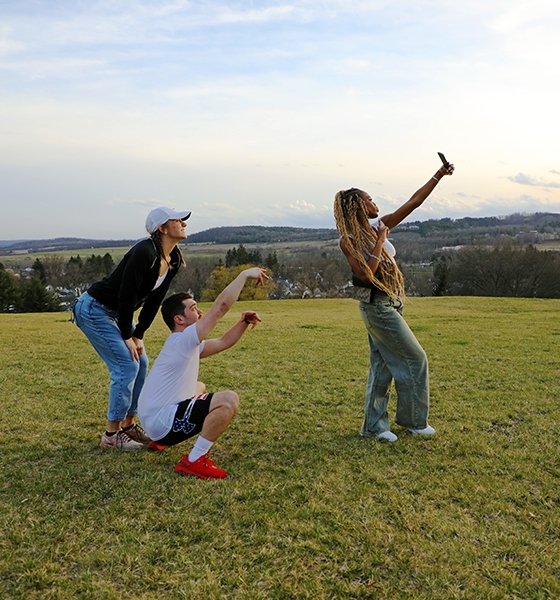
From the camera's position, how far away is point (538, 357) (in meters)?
11.1

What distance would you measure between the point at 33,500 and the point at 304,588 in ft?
7.72

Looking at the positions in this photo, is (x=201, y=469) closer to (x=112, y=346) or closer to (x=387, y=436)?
(x=112, y=346)

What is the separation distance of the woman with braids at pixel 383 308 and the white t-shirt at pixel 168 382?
1.83 meters

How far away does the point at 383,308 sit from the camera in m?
5.57

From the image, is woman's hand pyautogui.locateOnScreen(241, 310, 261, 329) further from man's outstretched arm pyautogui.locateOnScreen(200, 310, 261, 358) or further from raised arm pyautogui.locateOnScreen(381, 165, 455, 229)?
raised arm pyautogui.locateOnScreen(381, 165, 455, 229)

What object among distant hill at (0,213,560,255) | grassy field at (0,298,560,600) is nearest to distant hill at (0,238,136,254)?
distant hill at (0,213,560,255)

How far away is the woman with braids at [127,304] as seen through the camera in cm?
499

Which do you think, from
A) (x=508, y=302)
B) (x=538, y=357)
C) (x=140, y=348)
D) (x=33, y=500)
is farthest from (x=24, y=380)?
(x=508, y=302)

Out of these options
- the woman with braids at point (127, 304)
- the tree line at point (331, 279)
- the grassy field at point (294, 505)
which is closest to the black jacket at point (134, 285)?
the woman with braids at point (127, 304)

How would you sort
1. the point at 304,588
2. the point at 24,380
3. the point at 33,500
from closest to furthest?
the point at 304,588
the point at 33,500
the point at 24,380

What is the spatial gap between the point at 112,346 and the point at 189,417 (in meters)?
1.12

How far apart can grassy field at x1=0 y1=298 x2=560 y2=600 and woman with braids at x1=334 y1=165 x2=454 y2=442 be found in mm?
304

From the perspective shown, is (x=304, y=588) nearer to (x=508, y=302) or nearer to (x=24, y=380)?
Answer: (x=24, y=380)

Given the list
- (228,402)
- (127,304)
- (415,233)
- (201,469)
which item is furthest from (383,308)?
(415,233)
